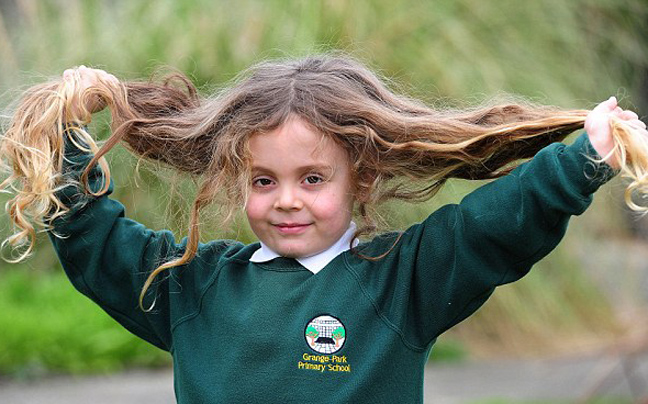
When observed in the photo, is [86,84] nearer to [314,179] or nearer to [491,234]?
[314,179]

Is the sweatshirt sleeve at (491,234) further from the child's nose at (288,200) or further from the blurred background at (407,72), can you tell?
the blurred background at (407,72)

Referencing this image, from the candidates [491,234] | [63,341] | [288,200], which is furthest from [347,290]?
[63,341]

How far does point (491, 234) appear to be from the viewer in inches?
93.0

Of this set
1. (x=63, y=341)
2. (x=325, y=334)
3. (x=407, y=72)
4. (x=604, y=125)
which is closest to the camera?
(x=604, y=125)

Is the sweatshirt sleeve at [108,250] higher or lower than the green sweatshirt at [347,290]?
higher

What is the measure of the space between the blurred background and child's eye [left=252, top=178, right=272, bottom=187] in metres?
3.50

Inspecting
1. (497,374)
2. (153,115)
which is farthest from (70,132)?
(497,374)

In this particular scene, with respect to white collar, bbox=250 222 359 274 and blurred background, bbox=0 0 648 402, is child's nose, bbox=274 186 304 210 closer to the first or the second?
white collar, bbox=250 222 359 274

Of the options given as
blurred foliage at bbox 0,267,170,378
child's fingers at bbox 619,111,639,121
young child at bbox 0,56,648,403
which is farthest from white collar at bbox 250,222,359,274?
blurred foliage at bbox 0,267,170,378

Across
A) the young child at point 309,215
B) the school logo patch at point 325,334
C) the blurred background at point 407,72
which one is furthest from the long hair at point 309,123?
the blurred background at point 407,72

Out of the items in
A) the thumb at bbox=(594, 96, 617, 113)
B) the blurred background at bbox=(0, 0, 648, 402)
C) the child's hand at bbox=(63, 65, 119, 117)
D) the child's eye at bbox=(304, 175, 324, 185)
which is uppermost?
the blurred background at bbox=(0, 0, 648, 402)

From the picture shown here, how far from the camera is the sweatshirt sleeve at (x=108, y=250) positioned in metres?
2.66

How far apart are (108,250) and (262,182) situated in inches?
16.0

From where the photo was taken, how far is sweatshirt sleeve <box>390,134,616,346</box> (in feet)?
7.51
